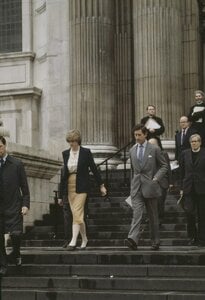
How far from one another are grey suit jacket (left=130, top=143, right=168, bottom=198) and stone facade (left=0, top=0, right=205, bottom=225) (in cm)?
542

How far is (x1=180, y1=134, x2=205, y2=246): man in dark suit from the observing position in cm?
1341

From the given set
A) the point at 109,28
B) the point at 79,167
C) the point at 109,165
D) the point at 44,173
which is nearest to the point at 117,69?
the point at 109,28

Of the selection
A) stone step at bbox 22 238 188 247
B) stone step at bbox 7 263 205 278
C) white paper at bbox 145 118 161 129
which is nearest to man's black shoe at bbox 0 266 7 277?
stone step at bbox 7 263 205 278

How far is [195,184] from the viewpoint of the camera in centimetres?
1350

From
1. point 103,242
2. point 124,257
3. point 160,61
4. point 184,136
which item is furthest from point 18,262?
point 160,61

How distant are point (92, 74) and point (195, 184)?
27.4 ft

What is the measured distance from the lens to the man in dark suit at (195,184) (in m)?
13.4

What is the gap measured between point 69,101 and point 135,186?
29.5ft

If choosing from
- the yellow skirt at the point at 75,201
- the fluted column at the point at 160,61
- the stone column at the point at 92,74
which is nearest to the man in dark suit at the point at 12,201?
the yellow skirt at the point at 75,201

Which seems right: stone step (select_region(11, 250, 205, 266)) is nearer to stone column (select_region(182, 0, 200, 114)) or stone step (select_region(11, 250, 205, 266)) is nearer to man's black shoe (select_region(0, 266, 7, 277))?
man's black shoe (select_region(0, 266, 7, 277))

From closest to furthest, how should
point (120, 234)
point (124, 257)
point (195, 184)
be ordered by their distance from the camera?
point (124, 257) < point (195, 184) < point (120, 234)

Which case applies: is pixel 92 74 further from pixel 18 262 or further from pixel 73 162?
pixel 18 262

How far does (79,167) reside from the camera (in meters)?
13.7

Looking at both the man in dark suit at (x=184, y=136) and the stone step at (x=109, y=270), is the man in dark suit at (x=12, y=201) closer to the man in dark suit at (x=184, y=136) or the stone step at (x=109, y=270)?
the stone step at (x=109, y=270)
